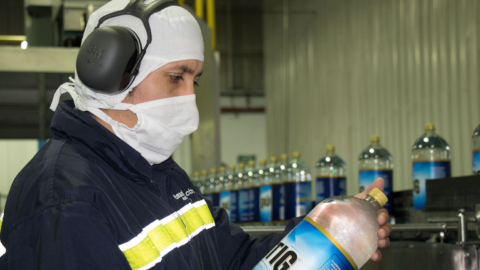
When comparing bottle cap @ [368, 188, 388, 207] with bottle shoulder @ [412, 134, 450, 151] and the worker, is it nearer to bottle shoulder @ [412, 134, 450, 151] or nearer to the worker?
the worker

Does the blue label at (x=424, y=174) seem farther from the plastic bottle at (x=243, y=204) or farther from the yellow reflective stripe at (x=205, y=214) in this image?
the plastic bottle at (x=243, y=204)

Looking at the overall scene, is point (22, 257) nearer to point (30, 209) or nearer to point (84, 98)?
point (30, 209)

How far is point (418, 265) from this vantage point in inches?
66.8

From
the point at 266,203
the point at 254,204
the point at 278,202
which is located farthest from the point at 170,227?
the point at 254,204

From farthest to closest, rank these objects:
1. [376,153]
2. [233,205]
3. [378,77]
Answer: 1. [378,77]
2. [233,205]
3. [376,153]

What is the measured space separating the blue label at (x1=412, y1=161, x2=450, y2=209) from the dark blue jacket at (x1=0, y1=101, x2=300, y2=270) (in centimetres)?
115

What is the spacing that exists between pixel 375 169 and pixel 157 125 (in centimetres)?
146

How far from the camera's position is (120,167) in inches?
41.9

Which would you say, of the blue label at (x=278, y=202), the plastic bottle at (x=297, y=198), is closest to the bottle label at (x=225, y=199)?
the blue label at (x=278, y=202)

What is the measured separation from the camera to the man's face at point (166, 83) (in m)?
1.16

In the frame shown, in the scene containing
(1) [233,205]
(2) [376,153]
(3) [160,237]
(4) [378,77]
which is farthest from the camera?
(4) [378,77]

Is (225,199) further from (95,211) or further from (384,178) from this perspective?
(95,211)

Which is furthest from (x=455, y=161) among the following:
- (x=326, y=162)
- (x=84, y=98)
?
(x=84, y=98)

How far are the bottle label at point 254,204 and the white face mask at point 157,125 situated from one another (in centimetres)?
204
